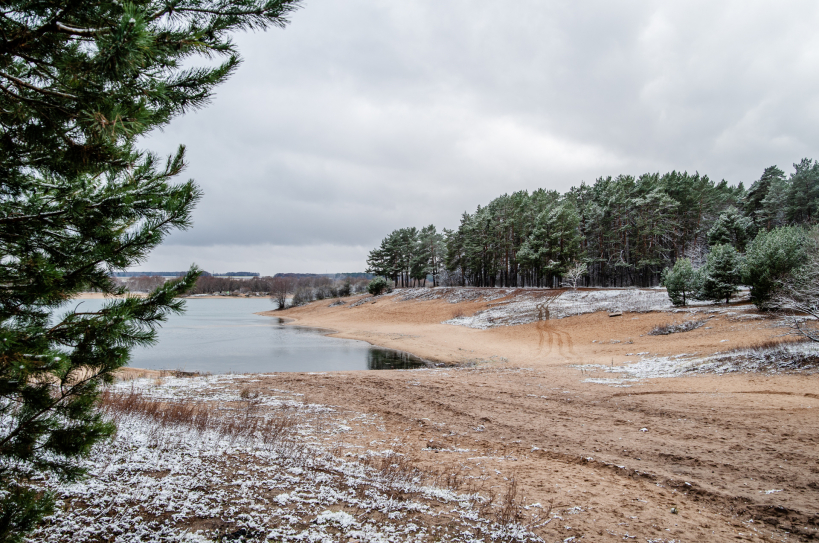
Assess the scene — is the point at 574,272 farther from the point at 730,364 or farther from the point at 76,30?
the point at 76,30

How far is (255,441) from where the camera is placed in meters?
6.10

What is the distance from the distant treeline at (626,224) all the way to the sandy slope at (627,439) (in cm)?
2882

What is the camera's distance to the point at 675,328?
898 inches

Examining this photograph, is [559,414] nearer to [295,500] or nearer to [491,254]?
[295,500]

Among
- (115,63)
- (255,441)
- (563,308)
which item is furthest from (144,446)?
(563,308)

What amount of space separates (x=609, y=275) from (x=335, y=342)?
41.2m

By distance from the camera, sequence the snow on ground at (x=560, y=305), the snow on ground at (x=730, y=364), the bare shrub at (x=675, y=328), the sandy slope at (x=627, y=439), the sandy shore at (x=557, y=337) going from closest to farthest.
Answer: the sandy slope at (x=627, y=439) → the snow on ground at (x=730, y=364) → the sandy shore at (x=557, y=337) → the bare shrub at (x=675, y=328) → the snow on ground at (x=560, y=305)

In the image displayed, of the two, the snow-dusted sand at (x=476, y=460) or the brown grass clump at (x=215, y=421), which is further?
the brown grass clump at (x=215, y=421)

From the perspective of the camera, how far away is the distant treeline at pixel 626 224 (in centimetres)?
4428

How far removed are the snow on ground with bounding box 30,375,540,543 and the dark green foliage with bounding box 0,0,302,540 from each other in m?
1.20

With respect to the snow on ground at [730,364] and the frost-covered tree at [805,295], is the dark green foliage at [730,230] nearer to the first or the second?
the frost-covered tree at [805,295]

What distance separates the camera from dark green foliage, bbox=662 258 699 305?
89.9ft

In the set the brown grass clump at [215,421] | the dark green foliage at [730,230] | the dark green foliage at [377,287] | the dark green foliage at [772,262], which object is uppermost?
the dark green foliage at [730,230]

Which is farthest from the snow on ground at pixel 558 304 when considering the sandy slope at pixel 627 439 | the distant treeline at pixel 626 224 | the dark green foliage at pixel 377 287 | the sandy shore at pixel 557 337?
the dark green foliage at pixel 377 287
